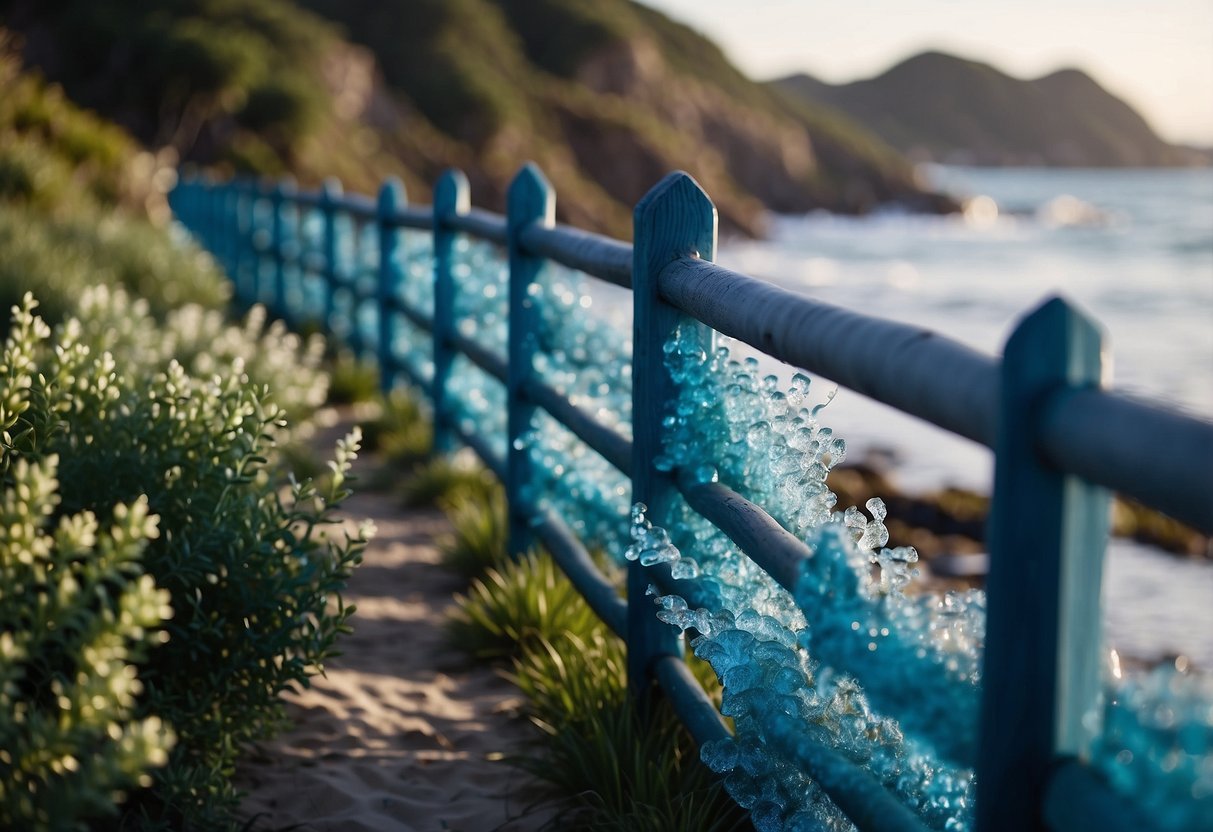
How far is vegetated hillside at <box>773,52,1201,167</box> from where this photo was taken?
184m

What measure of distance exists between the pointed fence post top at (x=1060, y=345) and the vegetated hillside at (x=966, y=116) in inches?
7226

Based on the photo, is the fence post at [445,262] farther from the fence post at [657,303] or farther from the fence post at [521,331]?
the fence post at [657,303]

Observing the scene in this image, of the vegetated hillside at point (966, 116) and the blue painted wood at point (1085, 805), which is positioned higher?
the vegetated hillside at point (966, 116)

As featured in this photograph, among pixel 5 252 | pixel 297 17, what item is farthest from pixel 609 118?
pixel 5 252

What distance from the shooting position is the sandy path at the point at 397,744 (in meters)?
3.13

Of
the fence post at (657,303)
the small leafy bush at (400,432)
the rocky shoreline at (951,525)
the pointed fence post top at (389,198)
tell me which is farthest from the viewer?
the rocky shoreline at (951,525)

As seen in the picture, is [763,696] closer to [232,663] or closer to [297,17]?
[232,663]

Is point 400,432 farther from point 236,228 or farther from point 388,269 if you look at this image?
point 236,228

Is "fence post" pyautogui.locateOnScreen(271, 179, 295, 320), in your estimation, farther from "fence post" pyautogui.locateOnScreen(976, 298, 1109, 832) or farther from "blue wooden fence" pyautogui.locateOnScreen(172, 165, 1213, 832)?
"fence post" pyautogui.locateOnScreen(976, 298, 1109, 832)

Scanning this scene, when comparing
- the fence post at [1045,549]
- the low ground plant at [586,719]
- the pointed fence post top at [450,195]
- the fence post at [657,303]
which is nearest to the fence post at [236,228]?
the pointed fence post top at [450,195]

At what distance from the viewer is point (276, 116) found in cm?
3675

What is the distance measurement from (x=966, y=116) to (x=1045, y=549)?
662 ft

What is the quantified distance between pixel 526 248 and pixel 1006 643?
3.38 metres

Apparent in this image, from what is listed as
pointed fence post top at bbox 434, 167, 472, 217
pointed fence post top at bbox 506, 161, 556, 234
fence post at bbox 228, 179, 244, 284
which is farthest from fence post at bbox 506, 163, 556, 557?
fence post at bbox 228, 179, 244, 284
